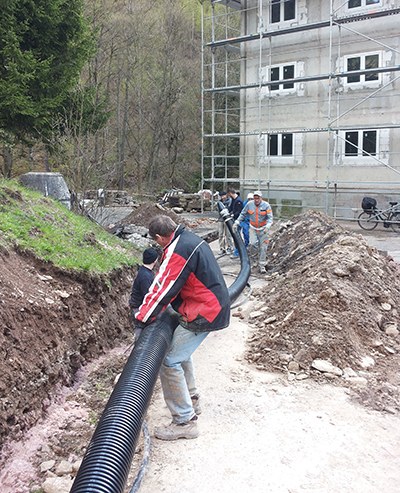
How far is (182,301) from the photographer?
399 centimetres

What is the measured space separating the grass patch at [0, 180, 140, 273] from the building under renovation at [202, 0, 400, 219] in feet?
40.3

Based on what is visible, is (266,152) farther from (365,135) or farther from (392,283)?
(392,283)

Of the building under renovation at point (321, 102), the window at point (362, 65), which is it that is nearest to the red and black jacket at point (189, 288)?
the building under renovation at point (321, 102)

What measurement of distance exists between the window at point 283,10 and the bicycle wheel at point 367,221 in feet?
29.6

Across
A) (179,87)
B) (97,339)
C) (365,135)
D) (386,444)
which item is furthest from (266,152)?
(386,444)

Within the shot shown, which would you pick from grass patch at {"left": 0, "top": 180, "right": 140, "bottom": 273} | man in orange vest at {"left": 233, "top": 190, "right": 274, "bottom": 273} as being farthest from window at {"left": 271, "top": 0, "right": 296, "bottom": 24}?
grass patch at {"left": 0, "top": 180, "right": 140, "bottom": 273}

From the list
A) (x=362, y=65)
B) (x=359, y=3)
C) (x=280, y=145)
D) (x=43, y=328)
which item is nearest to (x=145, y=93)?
(x=280, y=145)

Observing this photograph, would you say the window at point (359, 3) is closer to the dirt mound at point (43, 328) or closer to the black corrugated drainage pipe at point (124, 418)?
the dirt mound at point (43, 328)

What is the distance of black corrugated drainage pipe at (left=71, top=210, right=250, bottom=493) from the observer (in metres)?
2.44

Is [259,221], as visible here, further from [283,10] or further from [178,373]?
[283,10]

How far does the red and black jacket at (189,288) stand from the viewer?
375cm

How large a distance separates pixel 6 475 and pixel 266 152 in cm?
1930

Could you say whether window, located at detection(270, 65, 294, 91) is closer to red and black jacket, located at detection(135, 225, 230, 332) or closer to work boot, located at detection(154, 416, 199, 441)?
red and black jacket, located at detection(135, 225, 230, 332)

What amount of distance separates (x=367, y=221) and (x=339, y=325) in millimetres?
12517
